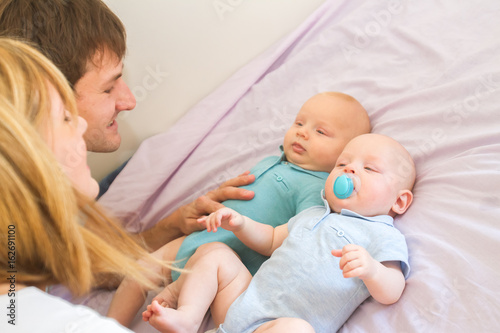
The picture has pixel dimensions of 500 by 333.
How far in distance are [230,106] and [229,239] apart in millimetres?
591

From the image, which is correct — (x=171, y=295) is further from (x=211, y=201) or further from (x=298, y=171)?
(x=298, y=171)

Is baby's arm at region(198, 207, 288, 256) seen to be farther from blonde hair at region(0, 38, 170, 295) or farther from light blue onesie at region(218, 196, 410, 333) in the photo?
blonde hair at region(0, 38, 170, 295)

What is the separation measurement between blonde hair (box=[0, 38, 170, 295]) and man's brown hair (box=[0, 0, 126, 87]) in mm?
412

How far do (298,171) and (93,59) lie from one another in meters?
0.61

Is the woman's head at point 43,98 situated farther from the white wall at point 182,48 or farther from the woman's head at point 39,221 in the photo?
the white wall at point 182,48

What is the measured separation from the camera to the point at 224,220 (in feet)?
3.41

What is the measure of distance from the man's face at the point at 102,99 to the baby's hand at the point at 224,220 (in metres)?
0.47

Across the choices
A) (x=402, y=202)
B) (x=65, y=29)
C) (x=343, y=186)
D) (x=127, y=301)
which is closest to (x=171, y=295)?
(x=127, y=301)

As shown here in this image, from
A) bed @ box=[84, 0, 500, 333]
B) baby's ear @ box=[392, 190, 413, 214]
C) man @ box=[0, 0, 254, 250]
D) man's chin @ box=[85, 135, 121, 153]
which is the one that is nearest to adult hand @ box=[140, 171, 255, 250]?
man @ box=[0, 0, 254, 250]

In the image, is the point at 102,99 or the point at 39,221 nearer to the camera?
the point at 39,221

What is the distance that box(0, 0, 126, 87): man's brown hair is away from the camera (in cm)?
116

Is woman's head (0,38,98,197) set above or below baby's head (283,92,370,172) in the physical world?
above

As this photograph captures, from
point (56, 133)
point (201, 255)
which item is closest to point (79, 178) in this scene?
point (56, 133)

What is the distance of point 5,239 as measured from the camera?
0.67m
